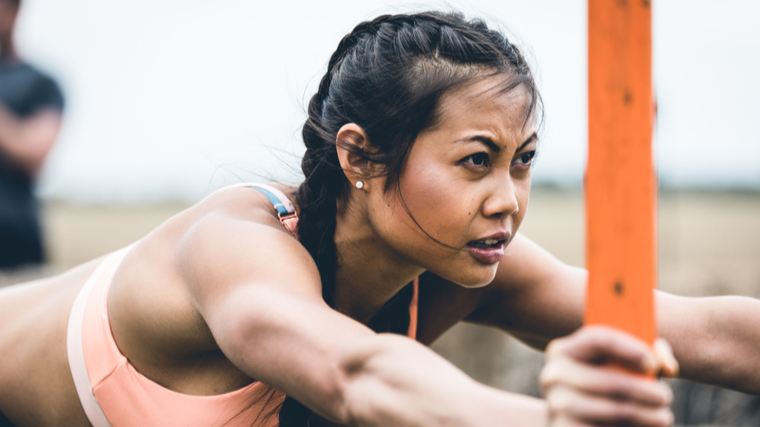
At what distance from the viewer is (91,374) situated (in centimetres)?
183

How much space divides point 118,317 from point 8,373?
1.66 feet

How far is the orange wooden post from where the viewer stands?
86 centimetres

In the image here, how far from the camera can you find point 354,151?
179 centimetres

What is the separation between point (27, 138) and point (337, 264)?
1945mm

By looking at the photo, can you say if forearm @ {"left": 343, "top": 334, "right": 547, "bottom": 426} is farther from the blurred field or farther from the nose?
the blurred field

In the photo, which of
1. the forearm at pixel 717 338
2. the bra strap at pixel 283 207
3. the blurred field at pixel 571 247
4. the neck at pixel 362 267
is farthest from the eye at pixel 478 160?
the blurred field at pixel 571 247

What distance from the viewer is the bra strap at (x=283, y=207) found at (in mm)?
1777

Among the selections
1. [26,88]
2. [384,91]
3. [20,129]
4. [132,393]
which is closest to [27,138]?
[20,129]

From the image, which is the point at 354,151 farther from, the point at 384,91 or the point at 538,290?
the point at 538,290

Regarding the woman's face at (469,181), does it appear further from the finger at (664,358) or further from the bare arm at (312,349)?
the finger at (664,358)

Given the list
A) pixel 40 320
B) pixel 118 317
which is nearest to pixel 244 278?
pixel 118 317

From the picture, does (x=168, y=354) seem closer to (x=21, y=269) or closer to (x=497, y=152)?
(x=497, y=152)

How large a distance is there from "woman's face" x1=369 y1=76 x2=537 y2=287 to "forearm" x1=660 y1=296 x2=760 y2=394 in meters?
0.63

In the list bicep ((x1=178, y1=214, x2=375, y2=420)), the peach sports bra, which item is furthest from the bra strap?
bicep ((x1=178, y1=214, x2=375, y2=420))
